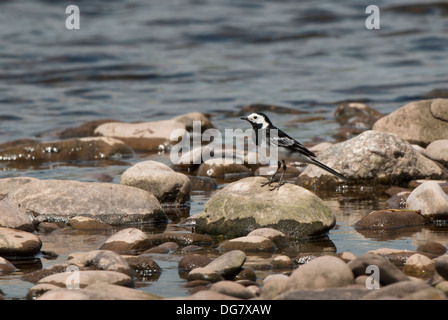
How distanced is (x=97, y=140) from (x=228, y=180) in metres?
3.60

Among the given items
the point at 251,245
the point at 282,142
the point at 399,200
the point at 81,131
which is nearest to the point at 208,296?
the point at 251,245

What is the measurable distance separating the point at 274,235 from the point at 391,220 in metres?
1.79

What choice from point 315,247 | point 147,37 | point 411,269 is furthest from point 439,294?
point 147,37

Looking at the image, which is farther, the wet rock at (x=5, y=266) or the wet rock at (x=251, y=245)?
the wet rock at (x=251, y=245)

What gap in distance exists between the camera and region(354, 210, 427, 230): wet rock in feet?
29.1

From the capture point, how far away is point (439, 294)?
533cm

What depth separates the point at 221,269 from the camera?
6.75 meters

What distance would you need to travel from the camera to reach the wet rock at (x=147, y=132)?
15273 mm

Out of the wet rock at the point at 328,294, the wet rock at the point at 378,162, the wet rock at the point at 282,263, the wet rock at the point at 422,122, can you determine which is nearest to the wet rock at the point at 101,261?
the wet rock at the point at 282,263

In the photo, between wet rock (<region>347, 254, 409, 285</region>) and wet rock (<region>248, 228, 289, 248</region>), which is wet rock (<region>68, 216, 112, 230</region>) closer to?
wet rock (<region>248, 228, 289, 248</region>)

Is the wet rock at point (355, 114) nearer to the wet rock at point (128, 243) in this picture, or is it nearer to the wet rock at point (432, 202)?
the wet rock at point (432, 202)

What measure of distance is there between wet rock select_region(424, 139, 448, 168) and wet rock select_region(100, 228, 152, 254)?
6494 millimetres

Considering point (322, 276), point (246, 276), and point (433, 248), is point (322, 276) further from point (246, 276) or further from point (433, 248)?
point (433, 248)

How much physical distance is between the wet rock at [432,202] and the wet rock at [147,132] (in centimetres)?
730
